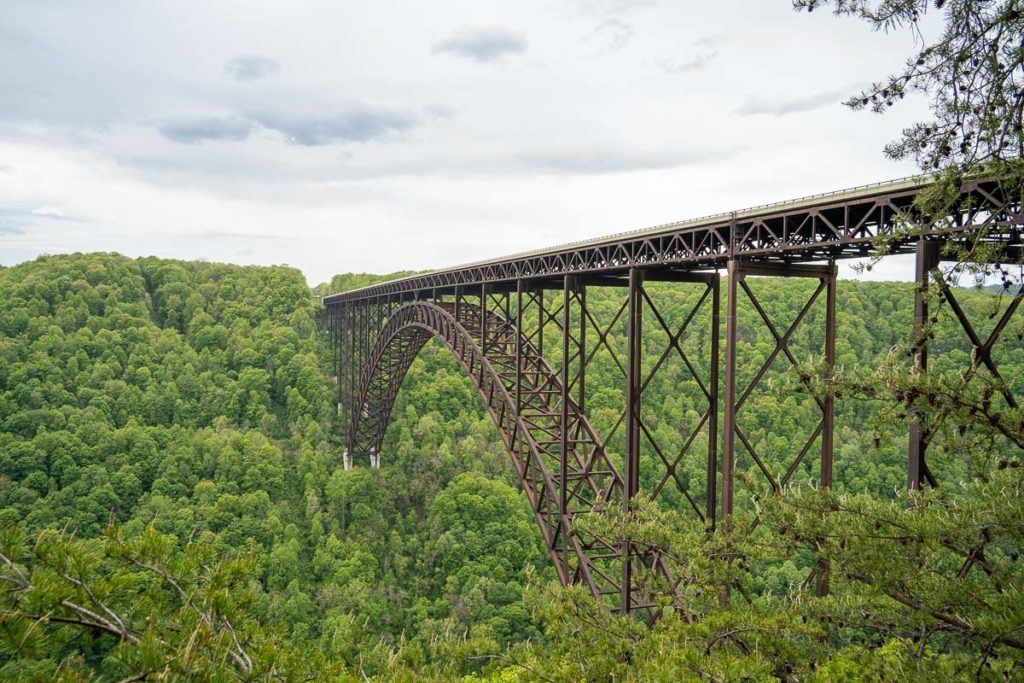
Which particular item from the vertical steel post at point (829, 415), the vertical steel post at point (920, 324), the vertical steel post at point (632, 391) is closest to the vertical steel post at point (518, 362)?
the vertical steel post at point (632, 391)

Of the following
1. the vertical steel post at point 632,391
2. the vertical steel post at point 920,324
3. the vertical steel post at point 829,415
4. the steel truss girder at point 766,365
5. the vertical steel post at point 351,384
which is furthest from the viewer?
the vertical steel post at point 351,384

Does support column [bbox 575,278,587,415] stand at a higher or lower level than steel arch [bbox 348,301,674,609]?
higher

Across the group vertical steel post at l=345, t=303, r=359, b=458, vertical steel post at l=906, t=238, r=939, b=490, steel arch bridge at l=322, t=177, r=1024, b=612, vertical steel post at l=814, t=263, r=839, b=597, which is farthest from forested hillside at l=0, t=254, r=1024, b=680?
vertical steel post at l=814, t=263, r=839, b=597

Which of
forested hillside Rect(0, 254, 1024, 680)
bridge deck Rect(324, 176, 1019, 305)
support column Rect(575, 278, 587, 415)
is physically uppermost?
bridge deck Rect(324, 176, 1019, 305)

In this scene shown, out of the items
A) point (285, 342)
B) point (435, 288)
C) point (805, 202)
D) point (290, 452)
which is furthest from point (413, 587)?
point (805, 202)

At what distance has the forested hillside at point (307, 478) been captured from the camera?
452 centimetres

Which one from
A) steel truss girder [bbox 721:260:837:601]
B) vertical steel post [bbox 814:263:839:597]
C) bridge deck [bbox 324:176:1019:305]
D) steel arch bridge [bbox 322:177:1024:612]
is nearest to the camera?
steel arch bridge [bbox 322:177:1024:612]

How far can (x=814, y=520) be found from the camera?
5055 millimetres

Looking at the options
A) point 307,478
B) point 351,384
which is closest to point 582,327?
point 307,478

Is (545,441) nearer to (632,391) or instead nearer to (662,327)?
(662,327)

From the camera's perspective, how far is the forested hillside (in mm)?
4516

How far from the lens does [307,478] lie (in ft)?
109

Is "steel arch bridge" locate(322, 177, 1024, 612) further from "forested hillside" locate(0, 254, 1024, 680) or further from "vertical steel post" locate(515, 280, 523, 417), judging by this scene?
"forested hillside" locate(0, 254, 1024, 680)

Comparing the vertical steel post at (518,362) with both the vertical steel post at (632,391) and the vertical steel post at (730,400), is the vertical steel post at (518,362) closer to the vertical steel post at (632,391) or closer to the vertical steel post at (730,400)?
the vertical steel post at (632,391)
